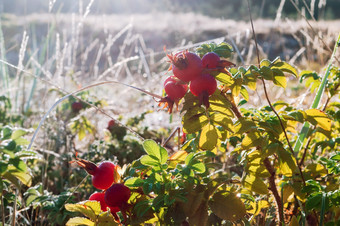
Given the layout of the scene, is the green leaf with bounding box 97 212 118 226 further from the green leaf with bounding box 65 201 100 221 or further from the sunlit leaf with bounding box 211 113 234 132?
the sunlit leaf with bounding box 211 113 234 132

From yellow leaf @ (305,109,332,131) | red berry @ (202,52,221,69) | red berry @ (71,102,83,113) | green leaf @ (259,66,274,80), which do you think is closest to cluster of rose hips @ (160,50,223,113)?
red berry @ (202,52,221,69)

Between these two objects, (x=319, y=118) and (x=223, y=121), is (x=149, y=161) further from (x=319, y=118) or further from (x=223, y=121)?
(x=319, y=118)

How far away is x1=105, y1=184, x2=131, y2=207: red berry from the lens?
838 millimetres

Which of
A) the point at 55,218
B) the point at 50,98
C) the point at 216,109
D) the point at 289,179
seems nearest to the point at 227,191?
the point at 216,109

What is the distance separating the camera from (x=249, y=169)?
3.23ft

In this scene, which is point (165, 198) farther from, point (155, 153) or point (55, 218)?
point (55, 218)

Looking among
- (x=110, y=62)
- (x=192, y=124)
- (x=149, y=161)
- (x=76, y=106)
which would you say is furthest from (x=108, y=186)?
(x=110, y=62)

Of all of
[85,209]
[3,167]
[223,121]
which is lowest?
[85,209]

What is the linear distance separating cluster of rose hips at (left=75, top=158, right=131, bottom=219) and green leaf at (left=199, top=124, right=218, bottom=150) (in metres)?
0.22

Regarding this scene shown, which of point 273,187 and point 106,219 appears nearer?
point 106,219

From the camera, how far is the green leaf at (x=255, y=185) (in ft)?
3.16

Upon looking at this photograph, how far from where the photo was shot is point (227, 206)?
34.0 inches

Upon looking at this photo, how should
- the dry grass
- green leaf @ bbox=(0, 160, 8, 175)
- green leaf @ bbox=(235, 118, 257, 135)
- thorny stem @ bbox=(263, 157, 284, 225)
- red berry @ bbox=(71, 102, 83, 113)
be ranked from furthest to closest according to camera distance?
the dry grass < red berry @ bbox=(71, 102, 83, 113) < thorny stem @ bbox=(263, 157, 284, 225) < green leaf @ bbox=(235, 118, 257, 135) < green leaf @ bbox=(0, 160, 8, 175)

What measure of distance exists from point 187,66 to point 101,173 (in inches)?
12.7
